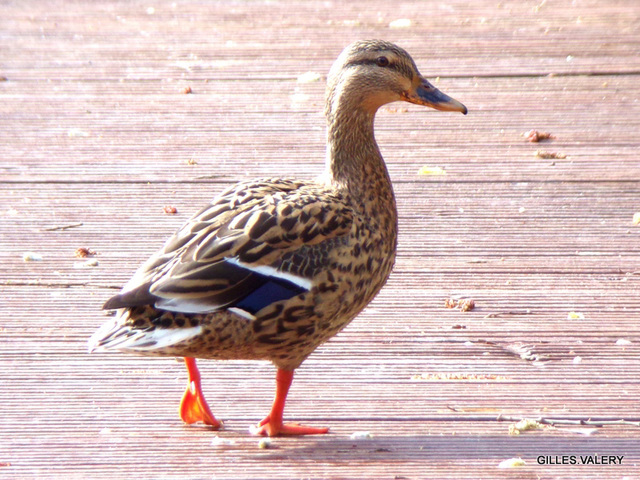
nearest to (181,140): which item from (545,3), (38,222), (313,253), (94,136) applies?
(94,136)

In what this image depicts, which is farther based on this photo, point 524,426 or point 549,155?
point 549,155

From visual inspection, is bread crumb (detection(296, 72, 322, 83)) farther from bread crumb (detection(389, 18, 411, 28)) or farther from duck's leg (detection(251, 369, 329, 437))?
duck's leg (detection(251, 369, 329, 437))

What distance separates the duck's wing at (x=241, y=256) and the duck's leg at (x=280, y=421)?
0.86 ft

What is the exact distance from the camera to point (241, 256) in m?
2.76

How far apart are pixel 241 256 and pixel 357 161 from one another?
618 mm

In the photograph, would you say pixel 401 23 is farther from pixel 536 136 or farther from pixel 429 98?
pixel 429 98

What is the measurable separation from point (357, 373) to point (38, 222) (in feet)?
5.56

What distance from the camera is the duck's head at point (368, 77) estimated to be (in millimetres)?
3176

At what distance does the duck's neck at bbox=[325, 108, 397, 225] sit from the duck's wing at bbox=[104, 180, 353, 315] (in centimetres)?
20

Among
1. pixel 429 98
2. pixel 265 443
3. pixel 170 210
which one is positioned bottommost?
pixel 265 443

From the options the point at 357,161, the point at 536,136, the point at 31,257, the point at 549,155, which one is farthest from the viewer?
the point at 536,136

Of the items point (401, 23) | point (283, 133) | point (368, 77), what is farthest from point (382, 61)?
point (401, 23)

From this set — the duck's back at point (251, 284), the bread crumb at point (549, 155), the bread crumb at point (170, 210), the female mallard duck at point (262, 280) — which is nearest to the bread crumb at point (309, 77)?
the bread crumb at point (549, 155)

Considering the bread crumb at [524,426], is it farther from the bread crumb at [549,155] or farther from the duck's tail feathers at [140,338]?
the bread crumb at [549,155]
